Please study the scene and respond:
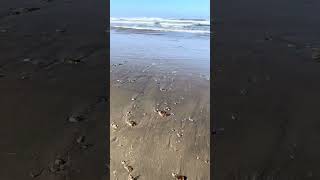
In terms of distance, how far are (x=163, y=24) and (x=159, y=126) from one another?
474cm

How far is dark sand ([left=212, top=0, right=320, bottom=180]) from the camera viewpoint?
3.18 meters

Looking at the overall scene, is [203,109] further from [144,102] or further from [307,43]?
[307,43]

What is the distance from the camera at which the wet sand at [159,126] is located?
315cm
